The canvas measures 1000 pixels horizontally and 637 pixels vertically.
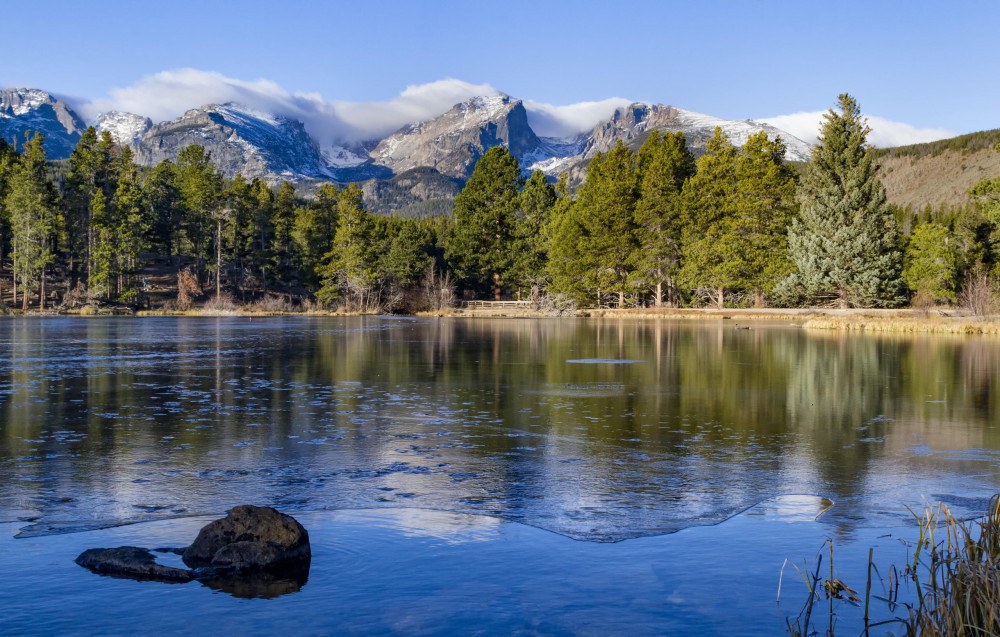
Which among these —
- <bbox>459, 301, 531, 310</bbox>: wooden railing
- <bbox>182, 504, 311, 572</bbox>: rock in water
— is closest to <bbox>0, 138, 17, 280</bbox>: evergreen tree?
<bbox>459, 301, 531, 310</bbox>: wooden railing

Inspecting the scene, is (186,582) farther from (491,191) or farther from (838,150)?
(491,191)

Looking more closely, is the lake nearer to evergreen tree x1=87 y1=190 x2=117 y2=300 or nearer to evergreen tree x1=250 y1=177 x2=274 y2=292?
evergreen tree x1=87 y1=190 x2=117 y2=300

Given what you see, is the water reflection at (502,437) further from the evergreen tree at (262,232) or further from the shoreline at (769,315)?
the evergreen tree at (262,232)

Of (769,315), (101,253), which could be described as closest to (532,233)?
(769,315)

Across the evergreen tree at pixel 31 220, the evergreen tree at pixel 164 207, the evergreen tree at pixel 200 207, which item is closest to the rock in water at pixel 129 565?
A: the evergreen tree at pixel 31 220

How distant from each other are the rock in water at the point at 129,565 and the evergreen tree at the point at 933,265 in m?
70.9

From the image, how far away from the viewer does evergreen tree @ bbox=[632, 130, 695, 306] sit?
230ft

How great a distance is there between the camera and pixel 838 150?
62.2m

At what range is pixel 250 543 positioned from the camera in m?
6.67

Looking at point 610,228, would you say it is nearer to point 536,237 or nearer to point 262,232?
point 536,237

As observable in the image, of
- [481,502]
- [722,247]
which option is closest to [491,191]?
[722,247]

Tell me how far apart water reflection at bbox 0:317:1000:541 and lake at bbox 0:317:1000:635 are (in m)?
0.06

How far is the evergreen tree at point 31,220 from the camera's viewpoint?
75938 mm

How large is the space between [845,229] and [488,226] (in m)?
39.8
